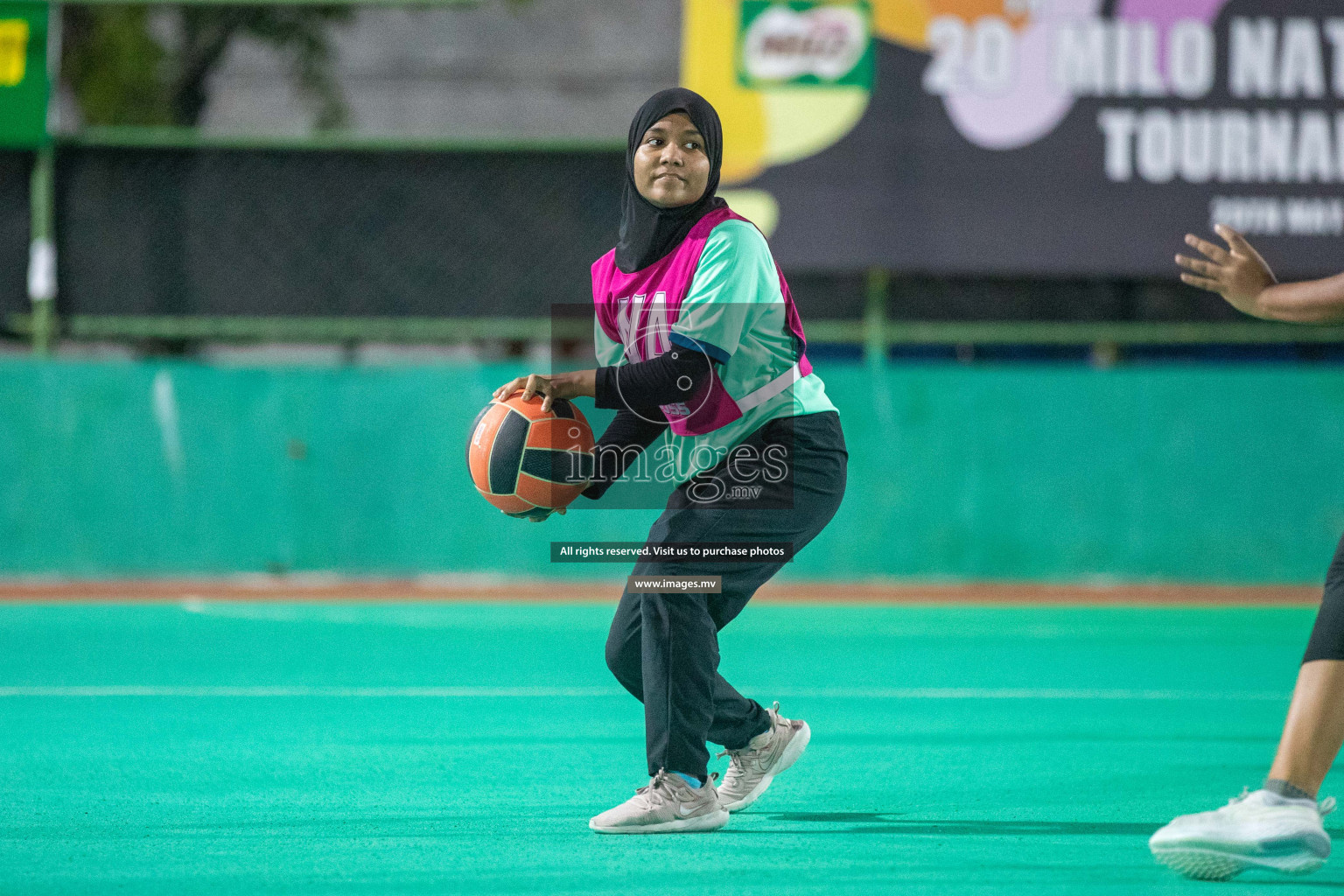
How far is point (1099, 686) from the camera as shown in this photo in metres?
7.56

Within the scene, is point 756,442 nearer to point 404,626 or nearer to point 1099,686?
point 1099,686

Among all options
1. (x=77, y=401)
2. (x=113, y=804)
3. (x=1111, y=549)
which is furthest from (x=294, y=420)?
(x=113, y=804)

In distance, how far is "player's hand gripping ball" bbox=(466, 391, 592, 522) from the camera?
14.7 feet

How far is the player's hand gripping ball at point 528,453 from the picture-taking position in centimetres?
449

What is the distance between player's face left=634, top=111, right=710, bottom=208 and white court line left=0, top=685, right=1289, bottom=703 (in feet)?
10.8

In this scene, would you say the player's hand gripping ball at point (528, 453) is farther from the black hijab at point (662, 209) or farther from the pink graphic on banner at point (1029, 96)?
the pink graphic on banner at point (1029, 96)

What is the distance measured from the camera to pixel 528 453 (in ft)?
14.7

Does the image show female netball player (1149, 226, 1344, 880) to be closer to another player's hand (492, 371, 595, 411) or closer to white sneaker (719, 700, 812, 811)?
white sneaker (719, 700, 812, 811)

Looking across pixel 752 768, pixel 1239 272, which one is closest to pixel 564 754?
pixel 752 768

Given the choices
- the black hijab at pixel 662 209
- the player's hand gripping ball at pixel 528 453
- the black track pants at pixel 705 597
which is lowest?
the black track pants at pixel 705 597

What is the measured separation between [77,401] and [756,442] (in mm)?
9003

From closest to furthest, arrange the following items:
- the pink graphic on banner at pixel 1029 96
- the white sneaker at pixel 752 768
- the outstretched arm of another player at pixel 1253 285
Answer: the outstretched arm of another player at pixel 1253 285, the white sneaker at pixel 752 768, the pink graphic on banner at pixel 1029 96

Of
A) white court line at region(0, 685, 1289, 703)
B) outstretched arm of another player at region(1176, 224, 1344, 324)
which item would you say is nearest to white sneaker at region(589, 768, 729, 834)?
outstretched arm of another player at region(1176, 224, 1344, 324)

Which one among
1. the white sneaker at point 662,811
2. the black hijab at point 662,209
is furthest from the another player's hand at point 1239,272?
the white sneaker at point 662,811
